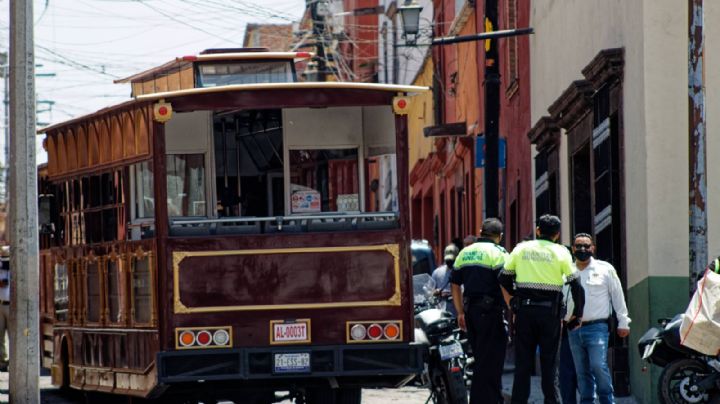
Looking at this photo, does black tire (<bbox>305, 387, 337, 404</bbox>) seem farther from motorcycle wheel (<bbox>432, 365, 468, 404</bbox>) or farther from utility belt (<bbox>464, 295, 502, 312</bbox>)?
utility belt (<bbox>464, 295, 502, 312</bbox>)

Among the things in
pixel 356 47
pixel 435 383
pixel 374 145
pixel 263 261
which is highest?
pixel 356 47

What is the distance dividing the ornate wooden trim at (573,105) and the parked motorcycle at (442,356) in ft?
16.7

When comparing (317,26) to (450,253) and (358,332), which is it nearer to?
(450,253)

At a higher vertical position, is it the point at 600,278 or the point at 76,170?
the point at 76,170

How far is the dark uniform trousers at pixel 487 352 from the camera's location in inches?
575

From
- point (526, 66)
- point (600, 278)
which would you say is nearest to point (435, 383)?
point (600, 278)

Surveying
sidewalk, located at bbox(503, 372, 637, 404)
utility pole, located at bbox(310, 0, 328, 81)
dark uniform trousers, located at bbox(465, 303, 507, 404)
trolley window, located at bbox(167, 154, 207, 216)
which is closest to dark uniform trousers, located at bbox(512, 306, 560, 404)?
dark uniform trousers, located at bbox(465, 303, 507, 404)

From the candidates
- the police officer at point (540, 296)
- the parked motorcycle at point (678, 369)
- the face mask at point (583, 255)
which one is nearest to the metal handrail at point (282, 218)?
the police officer at point (540, 296)

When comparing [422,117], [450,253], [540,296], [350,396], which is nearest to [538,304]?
[540,296]

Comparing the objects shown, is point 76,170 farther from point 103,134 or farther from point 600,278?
point 600,278

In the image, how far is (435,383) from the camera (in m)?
14.4

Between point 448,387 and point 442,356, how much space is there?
10.8 inches

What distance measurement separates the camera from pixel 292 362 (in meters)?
13.8

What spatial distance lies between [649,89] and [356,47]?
40.3 metres
